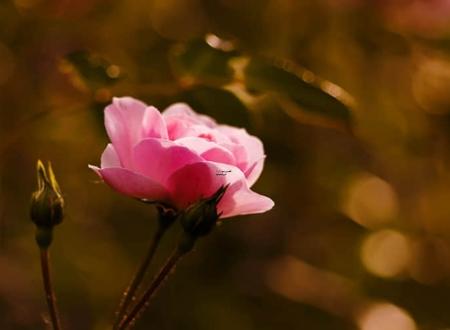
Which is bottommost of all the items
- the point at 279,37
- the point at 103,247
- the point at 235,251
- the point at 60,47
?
the point at 103,247

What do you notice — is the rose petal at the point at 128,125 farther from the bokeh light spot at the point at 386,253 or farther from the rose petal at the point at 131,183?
the bokeh light spot at the point at 386,253

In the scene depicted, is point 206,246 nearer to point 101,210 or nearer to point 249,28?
point 101,210

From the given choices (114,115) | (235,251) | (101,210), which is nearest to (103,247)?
(101,210)

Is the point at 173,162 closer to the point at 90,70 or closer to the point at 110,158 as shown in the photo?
the point at 110,158

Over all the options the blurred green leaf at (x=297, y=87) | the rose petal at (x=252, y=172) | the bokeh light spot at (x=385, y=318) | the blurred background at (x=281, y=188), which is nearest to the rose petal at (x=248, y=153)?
the rose petal at (x=252, y=172)

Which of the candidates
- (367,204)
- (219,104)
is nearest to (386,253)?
(367,204)

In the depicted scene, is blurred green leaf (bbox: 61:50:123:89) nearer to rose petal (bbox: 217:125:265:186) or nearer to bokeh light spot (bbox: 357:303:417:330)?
rose petal (bbox: 217:125:265:186)
